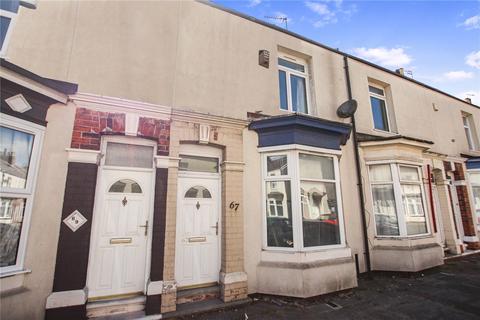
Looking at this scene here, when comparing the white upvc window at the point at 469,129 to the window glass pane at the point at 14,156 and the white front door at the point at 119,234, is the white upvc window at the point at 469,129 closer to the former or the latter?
the white front door at the point at 119,234

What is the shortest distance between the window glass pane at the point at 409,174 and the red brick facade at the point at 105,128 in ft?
20.3

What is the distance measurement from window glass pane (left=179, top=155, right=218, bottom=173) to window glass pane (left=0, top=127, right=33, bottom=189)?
2339 mm

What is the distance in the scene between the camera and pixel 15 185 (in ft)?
11.2

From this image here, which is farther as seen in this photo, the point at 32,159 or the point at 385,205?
the point at 385,205

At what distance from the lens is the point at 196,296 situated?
4324 millimetres

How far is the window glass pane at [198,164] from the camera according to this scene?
4848mm

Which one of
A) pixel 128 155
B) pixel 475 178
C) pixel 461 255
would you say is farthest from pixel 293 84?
pixel 475 178

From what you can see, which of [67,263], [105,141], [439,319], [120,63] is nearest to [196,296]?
[67,263]

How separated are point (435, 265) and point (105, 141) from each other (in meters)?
8.34

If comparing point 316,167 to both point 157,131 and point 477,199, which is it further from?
point 477,199

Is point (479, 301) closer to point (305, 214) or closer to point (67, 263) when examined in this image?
point (305, 214)

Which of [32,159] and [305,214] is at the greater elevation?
[32,159]

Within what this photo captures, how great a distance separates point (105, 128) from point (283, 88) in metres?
4.33

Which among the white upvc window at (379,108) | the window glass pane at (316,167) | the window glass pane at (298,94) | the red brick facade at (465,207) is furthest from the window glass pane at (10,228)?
the red brick facade at (465,207)
